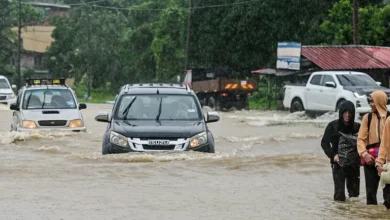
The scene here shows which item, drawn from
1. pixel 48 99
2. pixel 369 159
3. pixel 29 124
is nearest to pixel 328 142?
pixel 369 159

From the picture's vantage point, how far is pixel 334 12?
171 feet

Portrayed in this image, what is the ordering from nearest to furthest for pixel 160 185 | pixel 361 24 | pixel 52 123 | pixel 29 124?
pixel 160 185, pixel 29 124, pixel 52 123, pixel 361 24

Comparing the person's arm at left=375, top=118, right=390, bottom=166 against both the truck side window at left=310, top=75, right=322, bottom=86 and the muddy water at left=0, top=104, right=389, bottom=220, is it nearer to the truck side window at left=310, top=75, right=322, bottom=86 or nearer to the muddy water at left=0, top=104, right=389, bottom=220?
the muddy water at left=0, top=104, right=389, bottom=220

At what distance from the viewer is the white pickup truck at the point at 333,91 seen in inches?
1200

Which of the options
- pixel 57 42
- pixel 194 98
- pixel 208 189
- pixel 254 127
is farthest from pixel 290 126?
pixel 57 42

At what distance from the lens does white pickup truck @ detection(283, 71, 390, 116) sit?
100ft

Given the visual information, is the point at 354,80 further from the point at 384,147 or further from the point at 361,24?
the point at 384,147

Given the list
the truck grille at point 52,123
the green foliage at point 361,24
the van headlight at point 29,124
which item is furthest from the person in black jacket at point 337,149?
the green foliage at point 361,24

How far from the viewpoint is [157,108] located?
55.1ft

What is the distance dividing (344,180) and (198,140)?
175 inches

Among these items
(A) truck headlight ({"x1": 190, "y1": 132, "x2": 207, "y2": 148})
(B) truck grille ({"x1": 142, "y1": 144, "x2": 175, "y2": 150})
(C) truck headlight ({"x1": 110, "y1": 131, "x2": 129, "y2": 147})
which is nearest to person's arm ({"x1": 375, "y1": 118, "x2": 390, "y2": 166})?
(A) truck headlight ({"x1": 190, "y1": 132, "x2": 207, "y2": 148})

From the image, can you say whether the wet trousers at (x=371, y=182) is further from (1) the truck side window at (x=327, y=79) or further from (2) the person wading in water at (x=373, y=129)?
(1) the truck side window at (x=327, y=79)

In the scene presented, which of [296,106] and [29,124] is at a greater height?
[29,124]

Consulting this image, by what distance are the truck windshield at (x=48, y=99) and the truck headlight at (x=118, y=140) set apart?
8.14 meters
